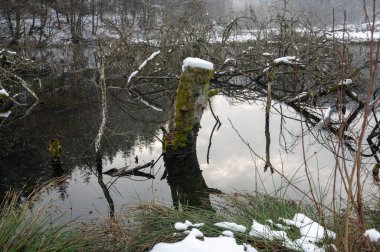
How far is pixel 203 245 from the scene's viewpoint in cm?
278

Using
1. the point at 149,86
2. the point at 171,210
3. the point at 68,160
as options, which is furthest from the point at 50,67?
the point at 171,210

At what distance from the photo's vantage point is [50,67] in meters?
20.2

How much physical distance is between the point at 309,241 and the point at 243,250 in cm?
52

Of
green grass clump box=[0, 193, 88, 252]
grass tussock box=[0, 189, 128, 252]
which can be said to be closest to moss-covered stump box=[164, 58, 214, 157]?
grass tussock box=[0, 189, 128, 252]

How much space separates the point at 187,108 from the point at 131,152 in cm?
170

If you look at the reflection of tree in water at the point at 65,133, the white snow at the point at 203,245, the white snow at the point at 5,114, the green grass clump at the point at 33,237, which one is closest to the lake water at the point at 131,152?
the reflection of tree in water at the point at 65,133

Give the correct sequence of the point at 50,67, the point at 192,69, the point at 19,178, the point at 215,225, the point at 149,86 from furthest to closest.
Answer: the point at 50,67 < the point at 149,86 < the point at 192,69 < the point at 19,178 < the point at 215,225

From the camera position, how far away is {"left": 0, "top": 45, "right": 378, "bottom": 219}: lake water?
20.0ft

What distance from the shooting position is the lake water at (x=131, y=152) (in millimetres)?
6095

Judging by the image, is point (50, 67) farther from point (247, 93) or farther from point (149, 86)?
point (247, 93)

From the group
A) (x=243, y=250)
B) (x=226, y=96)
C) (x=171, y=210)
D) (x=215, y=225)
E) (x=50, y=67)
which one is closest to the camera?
(x=243, y=250)

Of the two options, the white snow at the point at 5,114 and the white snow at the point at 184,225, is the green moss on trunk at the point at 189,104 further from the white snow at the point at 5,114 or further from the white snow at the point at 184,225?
the white snow at the point at 5,114

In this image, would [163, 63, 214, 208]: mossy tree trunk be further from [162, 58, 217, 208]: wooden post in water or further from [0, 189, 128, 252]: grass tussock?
[0, 189, 128, 252]: grass tussock

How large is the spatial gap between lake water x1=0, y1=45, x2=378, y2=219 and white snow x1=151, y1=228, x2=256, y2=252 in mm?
1095
